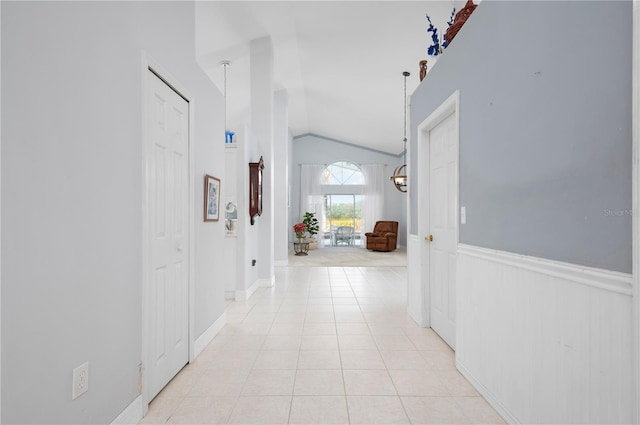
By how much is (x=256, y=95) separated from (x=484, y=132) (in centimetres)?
441

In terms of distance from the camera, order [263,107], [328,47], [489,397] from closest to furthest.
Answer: [489,397]
[263,107]
[328,47]

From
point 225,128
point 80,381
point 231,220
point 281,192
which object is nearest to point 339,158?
point 281,192

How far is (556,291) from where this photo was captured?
4.77 ft

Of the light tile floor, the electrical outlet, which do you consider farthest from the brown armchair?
the electrical outlet

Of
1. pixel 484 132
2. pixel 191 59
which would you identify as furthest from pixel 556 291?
pixel 191 59

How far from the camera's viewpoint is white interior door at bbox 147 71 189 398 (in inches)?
81.8

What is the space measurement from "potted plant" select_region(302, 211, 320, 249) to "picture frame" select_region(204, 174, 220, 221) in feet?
25.3

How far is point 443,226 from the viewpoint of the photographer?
3049 mm

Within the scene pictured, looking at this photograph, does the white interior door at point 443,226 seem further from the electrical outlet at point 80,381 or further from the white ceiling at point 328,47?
the electrical outlet at point 80,381

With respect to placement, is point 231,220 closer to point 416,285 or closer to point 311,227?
point 416,285

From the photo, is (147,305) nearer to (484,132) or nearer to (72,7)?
(72,7)

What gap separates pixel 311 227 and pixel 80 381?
9734 millimetres

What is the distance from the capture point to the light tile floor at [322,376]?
1936mm

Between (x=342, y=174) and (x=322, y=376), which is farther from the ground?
(x=342, y=174)
